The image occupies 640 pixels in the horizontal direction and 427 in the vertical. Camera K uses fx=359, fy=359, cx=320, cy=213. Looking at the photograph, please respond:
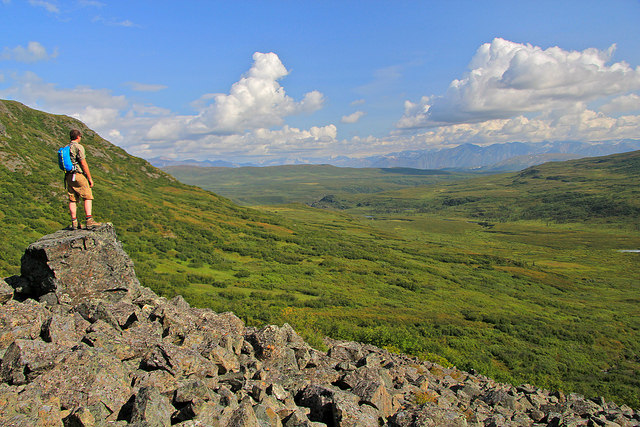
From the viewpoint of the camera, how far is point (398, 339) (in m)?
32.7

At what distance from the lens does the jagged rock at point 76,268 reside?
15.4m

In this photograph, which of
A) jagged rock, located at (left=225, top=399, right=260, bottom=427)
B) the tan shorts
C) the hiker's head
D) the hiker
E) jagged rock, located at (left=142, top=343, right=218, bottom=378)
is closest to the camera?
jagged rock, located at (left=225, top=399, right=260, bottom=427)

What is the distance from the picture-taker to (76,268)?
52.4ft

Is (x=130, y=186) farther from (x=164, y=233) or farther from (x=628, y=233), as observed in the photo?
(x=628, y=233)

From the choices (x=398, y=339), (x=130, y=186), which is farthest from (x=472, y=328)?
(x=130, y=186)

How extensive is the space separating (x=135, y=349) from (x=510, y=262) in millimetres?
116741

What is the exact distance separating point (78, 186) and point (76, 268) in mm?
3817

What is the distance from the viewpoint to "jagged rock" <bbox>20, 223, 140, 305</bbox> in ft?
50.5

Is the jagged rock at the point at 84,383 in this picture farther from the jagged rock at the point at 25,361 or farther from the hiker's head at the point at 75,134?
the hiker's head at the point at 75,134

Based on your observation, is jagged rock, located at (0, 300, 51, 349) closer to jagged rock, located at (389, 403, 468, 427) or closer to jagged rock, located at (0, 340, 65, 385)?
jagged rock, located at (0, 340, 65, 385)

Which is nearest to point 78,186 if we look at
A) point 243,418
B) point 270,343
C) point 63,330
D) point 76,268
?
point 76,268

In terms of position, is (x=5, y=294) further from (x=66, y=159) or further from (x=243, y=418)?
(x=243, y=418)

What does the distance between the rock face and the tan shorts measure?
183cm

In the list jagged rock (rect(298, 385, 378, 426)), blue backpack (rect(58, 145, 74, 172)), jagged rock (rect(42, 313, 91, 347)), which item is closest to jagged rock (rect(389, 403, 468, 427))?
jagged rock (rect(298, 385, 378, 426))
